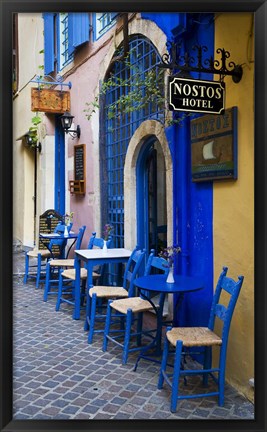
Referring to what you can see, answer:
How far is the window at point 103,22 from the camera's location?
6.78 m

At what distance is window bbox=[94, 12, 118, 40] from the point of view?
6778 mm

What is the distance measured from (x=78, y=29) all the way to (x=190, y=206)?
468cm

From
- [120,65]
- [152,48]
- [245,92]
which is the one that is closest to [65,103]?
[120,65]

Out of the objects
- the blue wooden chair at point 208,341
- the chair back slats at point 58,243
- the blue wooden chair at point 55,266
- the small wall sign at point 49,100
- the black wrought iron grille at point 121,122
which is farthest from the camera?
the small wall sign at point 49,100

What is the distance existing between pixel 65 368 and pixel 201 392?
4.27ft

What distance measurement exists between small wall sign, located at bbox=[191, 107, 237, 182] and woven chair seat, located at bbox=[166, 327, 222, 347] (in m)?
1.26

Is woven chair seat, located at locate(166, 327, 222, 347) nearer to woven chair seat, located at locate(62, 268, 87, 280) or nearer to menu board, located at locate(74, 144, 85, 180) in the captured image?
woven chair seat, located at locate(62, 268, 87, 280)

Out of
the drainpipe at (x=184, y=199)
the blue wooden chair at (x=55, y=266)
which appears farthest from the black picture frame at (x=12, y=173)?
the blue wooden chair at (x=55, y=266)

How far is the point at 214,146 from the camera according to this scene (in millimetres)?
4043

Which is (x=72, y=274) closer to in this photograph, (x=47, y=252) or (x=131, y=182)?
(x=131, y=182)

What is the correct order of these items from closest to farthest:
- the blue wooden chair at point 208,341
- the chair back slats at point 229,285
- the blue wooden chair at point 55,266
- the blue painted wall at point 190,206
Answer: the blue wooden chair at point 208,341
the chair back slats at point 229,285
the blue painted wall at point 190,206
the blue wooden chair at point 55,266

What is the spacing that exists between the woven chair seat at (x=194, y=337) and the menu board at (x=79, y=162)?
15.4ft

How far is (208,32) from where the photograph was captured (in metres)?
4.24

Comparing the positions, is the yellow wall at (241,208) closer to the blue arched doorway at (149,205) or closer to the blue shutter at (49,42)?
the blue arched doorway at (149,205)
